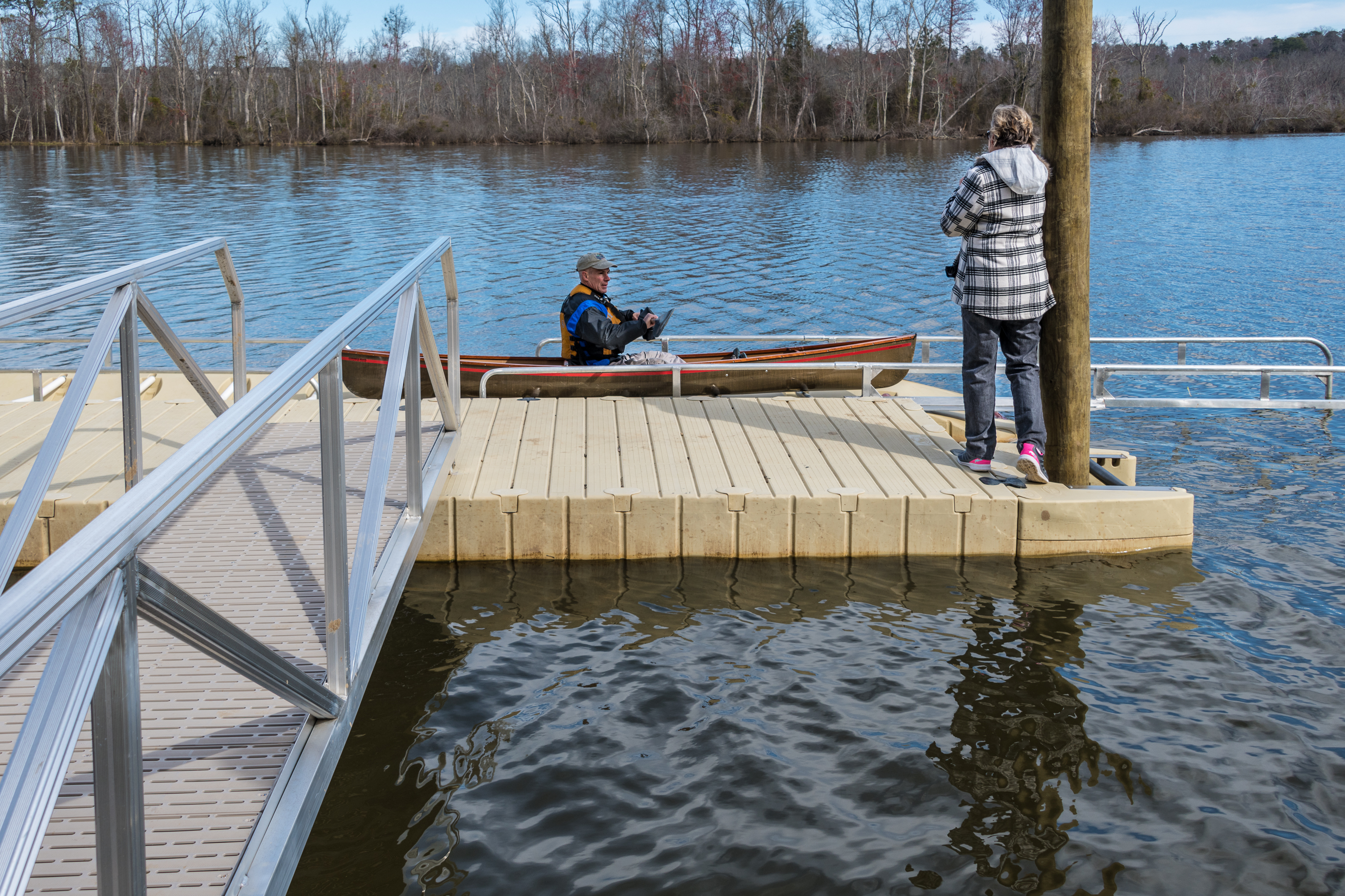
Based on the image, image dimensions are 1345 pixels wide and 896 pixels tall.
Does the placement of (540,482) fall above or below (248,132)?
below

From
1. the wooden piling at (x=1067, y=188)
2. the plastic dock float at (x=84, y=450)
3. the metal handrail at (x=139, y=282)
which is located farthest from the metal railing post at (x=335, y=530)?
the wooden piling at (x=1067, y=188)

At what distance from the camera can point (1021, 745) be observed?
4.39 m

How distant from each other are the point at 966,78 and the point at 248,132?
49.5 metres

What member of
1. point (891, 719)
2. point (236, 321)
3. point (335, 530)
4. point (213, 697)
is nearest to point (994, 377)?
point (891, 719)

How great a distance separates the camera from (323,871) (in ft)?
12.0

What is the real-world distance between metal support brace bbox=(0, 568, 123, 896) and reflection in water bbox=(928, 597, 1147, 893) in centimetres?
307

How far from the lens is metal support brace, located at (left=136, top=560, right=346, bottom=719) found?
1.66 meters

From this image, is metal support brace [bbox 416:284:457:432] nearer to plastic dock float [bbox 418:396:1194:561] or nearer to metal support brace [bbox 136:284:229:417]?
plastic dock float [bbox 418:396:1194:561]

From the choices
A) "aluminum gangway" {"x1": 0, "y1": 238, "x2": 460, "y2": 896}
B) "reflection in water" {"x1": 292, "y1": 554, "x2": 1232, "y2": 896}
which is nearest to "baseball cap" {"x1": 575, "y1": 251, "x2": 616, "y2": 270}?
"aluminum gangway" {"x1": 0, "y1": 238, "x2": 460, "y2": 896}

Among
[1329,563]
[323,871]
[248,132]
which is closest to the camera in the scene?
[323,871]

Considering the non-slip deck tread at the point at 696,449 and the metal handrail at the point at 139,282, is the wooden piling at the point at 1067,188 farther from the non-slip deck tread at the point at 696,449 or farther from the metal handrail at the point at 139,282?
the metal handrail at the point at 139,282

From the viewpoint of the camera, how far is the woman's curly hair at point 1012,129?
18.2 feet

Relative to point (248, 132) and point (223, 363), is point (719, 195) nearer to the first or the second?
point (223, 363)

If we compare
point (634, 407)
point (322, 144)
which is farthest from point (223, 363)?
point (322, 144)
